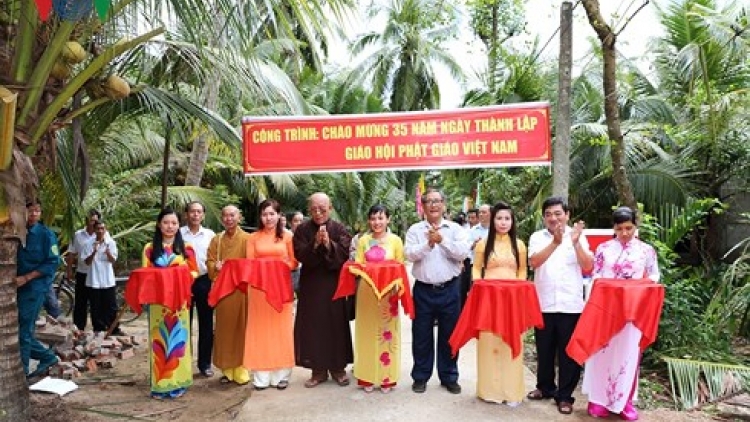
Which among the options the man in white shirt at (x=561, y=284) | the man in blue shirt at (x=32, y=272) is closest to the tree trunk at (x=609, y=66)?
the man in white shirt at (x=561, y=284)

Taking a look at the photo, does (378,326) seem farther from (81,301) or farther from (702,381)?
(81,301)

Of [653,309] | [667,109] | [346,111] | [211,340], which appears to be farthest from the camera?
[346,111]

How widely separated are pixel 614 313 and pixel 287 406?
230 centimetres

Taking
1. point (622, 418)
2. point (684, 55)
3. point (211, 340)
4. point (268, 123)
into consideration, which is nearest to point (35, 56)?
point (268, 123)

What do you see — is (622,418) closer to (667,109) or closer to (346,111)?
(667,109)

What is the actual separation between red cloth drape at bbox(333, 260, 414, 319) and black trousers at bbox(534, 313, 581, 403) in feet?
3.16

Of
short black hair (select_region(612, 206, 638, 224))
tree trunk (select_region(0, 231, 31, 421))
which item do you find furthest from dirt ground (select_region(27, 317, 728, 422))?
short black hair (select_region(612, 206, 638, 224))

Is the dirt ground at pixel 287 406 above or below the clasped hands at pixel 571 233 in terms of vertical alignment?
below

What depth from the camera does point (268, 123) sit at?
18.1 ft

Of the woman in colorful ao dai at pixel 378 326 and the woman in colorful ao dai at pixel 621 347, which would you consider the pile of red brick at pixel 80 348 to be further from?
the woman in colorful ao dai at pixel 621 347

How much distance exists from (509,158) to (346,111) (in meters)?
14.4

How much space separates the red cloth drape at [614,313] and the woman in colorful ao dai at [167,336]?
2.78 meters

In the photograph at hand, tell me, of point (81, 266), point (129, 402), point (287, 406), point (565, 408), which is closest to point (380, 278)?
point (287, 406)

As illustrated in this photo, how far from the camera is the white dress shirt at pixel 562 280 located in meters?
4.34
